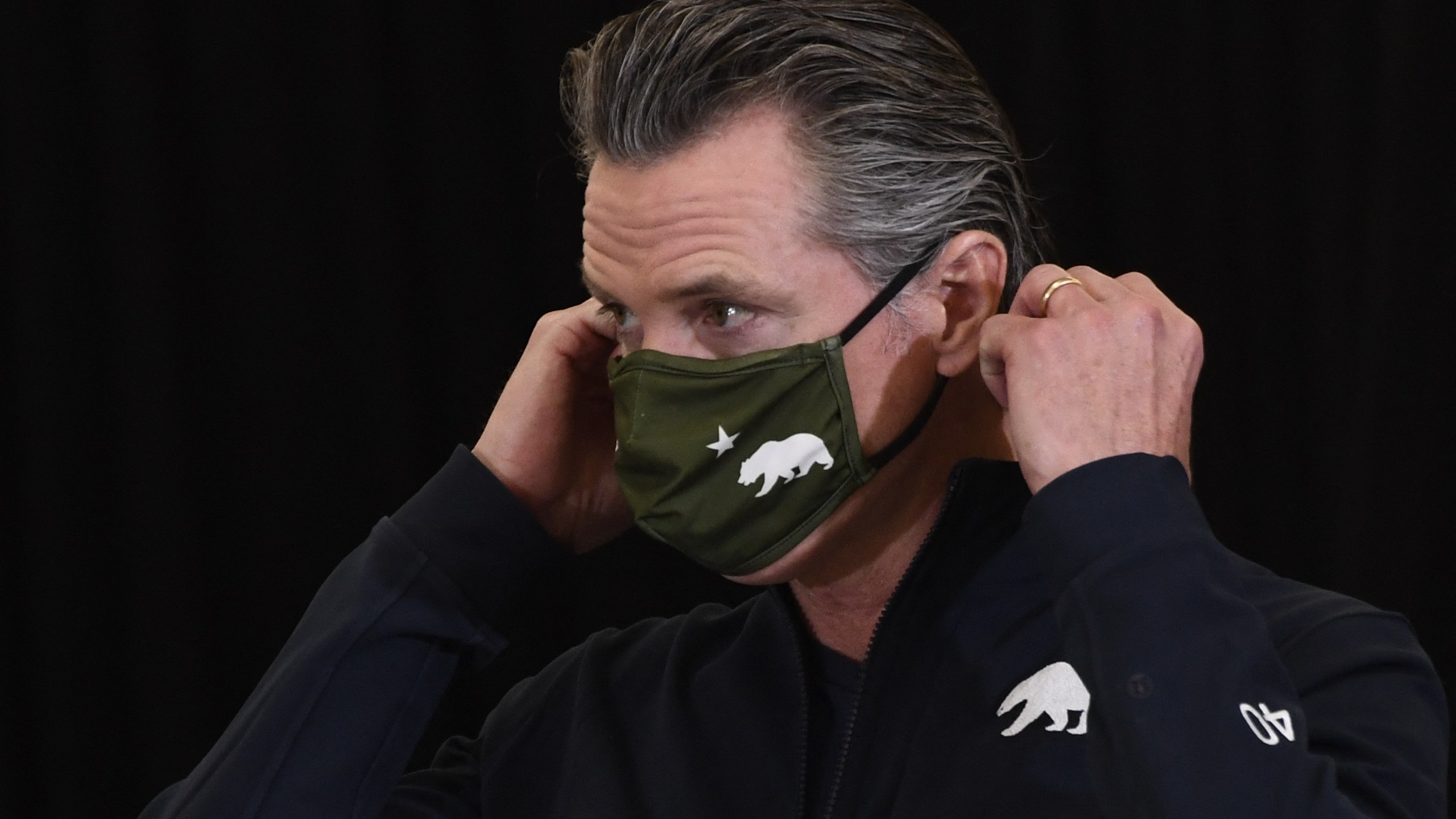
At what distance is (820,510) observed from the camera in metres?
1.49

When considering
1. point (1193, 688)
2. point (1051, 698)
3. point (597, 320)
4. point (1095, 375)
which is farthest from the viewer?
point (597, 320)

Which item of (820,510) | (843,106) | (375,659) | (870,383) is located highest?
(843,106)

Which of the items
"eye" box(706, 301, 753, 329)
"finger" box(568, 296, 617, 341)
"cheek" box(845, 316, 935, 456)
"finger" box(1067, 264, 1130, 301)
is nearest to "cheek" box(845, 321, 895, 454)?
"cheek" box(845, 316, 935, 456)

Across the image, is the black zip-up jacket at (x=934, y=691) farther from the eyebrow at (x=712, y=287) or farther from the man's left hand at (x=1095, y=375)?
the eyebrow at (x=712, y=287)

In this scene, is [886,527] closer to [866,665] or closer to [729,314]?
[866,665]

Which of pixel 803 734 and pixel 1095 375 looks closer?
pixel 1095 375

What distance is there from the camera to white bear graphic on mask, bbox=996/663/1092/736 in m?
1.36

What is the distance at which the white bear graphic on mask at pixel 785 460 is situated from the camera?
4.83 ft

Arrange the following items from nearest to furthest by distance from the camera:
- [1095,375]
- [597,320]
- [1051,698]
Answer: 1. [1095,375]
2. [1051,698]
3. [597,320]

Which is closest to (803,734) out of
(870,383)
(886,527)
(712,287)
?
(886,527)

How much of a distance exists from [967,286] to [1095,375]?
1.03 ft

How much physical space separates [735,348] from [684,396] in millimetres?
69

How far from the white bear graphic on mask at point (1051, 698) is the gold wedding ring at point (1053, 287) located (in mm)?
323

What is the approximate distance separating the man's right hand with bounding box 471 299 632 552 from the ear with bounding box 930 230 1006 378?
40 centimetres
